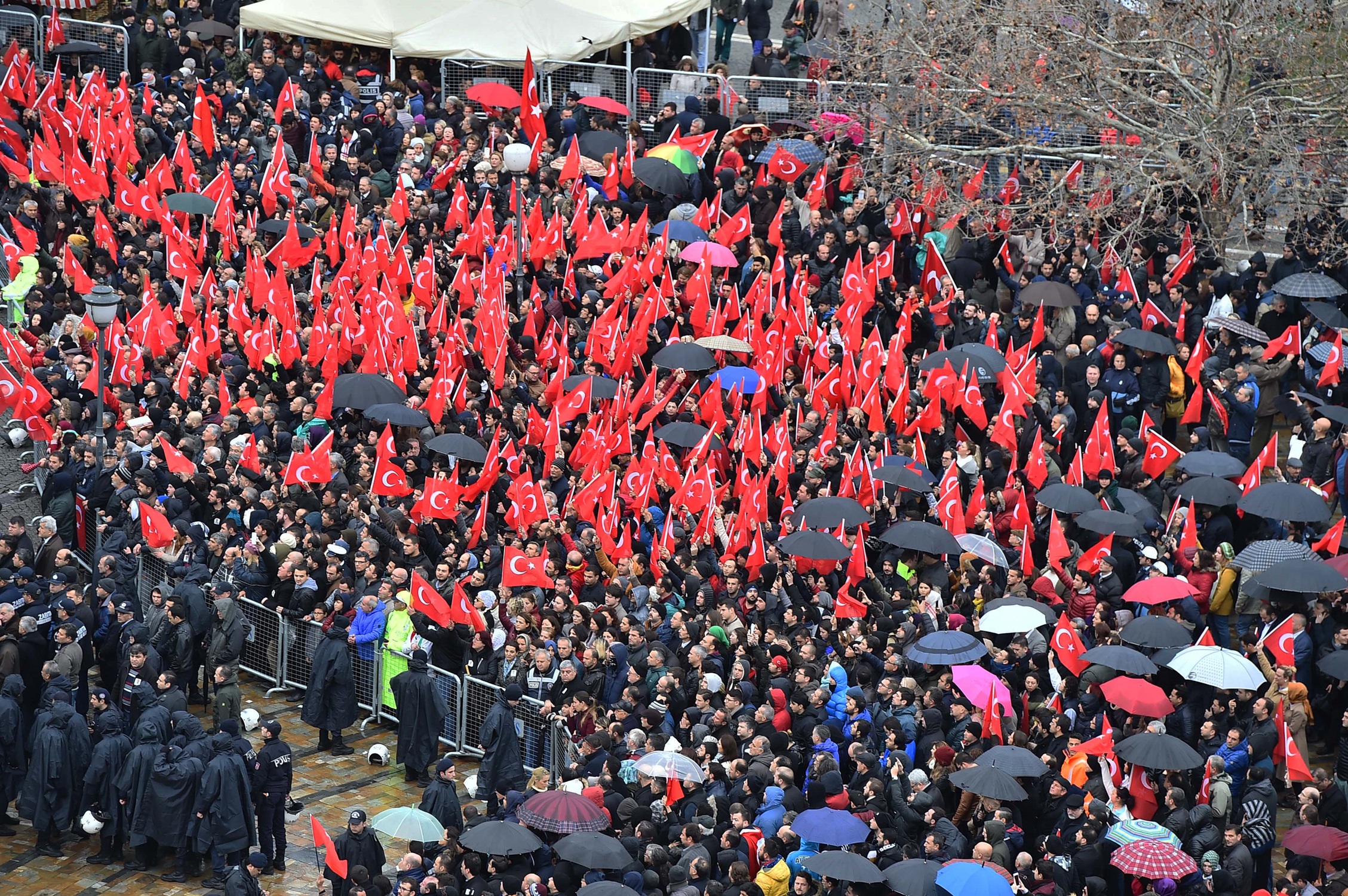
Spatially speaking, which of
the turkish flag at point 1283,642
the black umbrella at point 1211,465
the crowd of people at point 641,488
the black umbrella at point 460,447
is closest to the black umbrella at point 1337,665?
the crowd of people at point 641,488

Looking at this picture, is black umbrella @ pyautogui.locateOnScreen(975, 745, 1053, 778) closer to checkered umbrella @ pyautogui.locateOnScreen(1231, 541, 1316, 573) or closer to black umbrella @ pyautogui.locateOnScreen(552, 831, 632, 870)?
black umbrella @ pyautogui.locateOnScreen(552, 831, 632, 870)

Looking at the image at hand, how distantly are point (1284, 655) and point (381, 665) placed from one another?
791 centimetres

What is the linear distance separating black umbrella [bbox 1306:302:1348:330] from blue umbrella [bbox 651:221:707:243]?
7163mm

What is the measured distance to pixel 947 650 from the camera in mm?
17094

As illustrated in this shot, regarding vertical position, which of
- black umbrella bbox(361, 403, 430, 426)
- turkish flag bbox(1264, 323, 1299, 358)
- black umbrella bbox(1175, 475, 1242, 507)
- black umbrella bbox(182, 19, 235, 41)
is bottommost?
black umbrella bbox(1175, 475, 1242, 507)

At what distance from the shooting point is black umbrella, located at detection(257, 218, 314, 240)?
80.7 feet

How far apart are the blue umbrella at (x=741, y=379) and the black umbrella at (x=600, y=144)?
20.9 ft

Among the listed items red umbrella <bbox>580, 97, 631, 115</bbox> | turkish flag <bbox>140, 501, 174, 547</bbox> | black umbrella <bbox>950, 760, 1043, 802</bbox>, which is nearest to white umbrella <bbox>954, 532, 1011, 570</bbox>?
black umbrella <bbox>950, 760, 1043, 802</bbox>

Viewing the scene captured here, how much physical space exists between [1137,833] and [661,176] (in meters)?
13.7

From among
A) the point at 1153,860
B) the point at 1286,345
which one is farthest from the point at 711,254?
the point at 1153,860

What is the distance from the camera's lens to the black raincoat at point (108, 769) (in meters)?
16.4

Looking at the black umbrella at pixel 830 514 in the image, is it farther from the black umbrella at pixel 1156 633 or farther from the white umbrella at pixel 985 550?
the black umbrella at pixel 1156 633

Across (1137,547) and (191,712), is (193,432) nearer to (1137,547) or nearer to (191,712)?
(191,712)

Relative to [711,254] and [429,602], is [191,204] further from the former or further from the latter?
[429,602]
